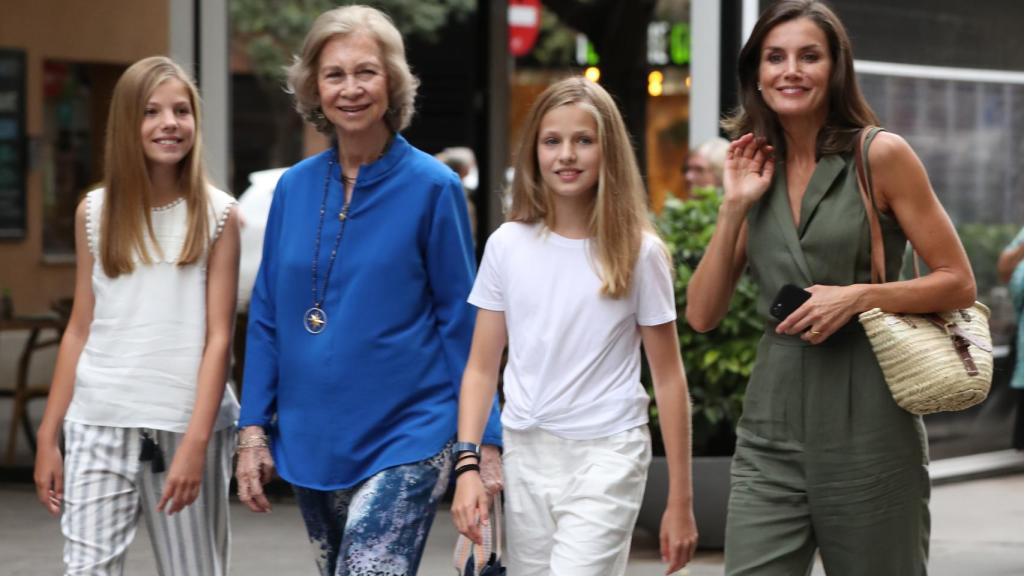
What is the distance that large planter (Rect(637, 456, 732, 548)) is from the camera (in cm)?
743

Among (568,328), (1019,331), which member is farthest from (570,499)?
(1019,331)

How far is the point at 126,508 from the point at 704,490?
3700mm

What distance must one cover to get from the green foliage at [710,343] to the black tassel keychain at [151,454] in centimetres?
353

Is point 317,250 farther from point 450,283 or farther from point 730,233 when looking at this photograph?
point 730,233

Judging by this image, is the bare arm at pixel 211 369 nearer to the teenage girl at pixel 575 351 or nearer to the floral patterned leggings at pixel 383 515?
the floral patterned leggings at pixel 383 515

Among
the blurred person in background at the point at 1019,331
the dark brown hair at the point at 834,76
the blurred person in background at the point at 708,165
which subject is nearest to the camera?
the dark brown hair at the point at 834,76

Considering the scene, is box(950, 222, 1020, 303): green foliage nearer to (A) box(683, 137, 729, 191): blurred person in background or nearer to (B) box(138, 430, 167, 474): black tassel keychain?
(A) box(683, 137, 729, 191): blurred person in background


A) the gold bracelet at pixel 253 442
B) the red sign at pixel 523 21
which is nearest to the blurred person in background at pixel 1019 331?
the gold bracelet at pixel 253 442

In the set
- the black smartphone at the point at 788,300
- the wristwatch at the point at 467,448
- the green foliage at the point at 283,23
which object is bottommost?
the wristwatch at the point at 467,448

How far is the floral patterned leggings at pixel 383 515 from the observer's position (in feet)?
12.7

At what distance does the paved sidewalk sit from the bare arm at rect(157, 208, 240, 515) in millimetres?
3119

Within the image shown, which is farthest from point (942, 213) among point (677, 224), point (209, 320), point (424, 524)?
point (677, 224)

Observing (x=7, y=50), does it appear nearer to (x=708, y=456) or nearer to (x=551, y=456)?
(x=708, y=456)

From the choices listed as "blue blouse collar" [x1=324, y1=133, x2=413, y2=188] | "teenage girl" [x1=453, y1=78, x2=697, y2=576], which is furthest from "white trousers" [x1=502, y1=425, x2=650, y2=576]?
"blue blouse collar" [x1=324, y1=133, x2=413, y2=188]
